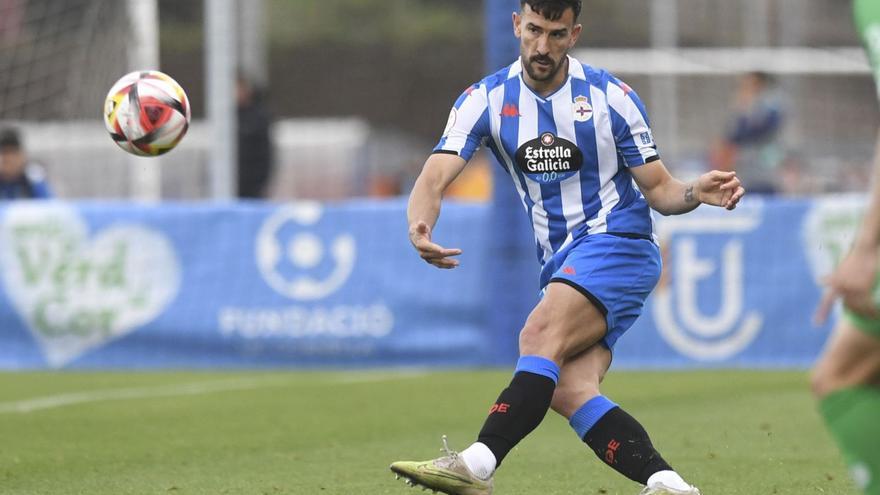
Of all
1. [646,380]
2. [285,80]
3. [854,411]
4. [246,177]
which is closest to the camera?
[854,411]

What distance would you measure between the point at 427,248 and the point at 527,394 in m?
0.63

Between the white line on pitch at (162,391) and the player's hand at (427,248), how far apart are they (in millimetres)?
5117

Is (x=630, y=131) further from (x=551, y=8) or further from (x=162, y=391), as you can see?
(x=162, y=391)

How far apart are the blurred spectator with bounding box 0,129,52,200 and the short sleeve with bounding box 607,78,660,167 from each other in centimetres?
932

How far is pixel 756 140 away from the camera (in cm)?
1560

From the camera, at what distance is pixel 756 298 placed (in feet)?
43.2

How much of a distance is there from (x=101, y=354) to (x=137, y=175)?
21.9 ft

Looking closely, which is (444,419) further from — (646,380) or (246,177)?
(246,177)

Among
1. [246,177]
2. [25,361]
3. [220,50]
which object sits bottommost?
[25,361]

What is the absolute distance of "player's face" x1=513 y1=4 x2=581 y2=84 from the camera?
5754mm

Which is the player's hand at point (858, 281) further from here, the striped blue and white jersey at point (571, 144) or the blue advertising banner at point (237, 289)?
the blue advertising banner at point (237, 289)

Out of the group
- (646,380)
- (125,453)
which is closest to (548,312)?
(125,453)

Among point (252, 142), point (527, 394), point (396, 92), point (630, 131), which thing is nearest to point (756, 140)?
point (252, 142)

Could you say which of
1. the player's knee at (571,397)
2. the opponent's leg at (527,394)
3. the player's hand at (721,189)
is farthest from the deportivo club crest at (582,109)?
the player's knee at (571,397)
